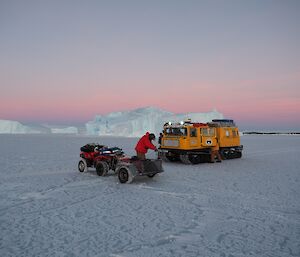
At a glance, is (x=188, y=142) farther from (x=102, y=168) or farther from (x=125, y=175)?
(x=125, y=175)

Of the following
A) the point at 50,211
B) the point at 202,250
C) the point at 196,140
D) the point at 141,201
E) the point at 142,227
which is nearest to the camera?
the point at 202,250

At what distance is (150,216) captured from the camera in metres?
5.73

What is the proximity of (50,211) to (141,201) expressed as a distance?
6.65 feet

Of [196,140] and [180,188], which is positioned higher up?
[196,140]

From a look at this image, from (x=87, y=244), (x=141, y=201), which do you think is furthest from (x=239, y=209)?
(x=87, y=244)

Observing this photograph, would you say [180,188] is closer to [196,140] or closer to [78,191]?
[78,191]

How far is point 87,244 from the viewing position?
4.38 meters

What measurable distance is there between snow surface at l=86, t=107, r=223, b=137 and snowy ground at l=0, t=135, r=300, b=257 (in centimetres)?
4367

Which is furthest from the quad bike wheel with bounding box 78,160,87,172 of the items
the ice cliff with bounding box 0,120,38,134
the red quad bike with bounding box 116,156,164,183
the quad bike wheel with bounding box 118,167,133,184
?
the ice cliff with bounding box 0,120,38,134

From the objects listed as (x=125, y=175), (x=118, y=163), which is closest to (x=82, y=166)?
(x=118, y=163)

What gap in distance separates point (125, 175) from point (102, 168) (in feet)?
4.81

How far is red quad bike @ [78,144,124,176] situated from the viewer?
10117 millimetres

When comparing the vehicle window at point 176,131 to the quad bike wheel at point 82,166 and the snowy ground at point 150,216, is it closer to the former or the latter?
the snowy ground at point 150,216

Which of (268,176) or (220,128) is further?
(220,128)
